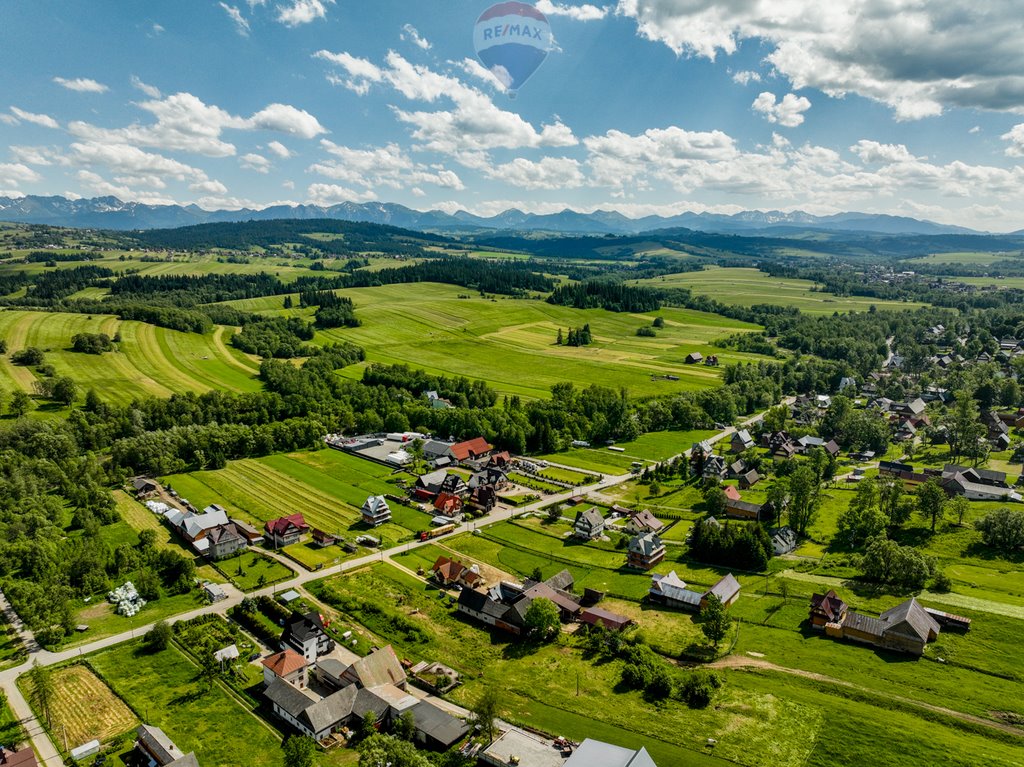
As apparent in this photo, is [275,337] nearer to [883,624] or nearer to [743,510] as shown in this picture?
[743,510]

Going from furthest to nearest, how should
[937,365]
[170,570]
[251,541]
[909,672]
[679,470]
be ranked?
[937,365], [679,470], [251,541], [170,570], [909,672]

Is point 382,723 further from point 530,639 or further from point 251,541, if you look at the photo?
point 251,541

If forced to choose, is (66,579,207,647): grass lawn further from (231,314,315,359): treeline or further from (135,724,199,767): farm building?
(231,314,315,359): treeline

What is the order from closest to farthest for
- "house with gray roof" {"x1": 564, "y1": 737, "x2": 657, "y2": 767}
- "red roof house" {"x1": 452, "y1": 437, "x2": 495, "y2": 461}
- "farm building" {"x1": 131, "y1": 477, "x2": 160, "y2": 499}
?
"house with gray roof" {"x1": 564, "y1": 737, "x2": 657, "y2": 767} → "farm building" {"x1": 131, "y1": 477, "x2": 160, "y2": 499} → "red roof house" {"x1": 452, "y1": 437, "x2": 495, "y2": 461}

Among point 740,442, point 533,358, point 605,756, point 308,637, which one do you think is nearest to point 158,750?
point 308,637

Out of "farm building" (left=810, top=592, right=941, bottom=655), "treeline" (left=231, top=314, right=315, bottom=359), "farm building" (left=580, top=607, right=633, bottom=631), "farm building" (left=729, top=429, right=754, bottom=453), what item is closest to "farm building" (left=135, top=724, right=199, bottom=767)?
"farm building" (left=580, top=607, right=633, bottom=631)

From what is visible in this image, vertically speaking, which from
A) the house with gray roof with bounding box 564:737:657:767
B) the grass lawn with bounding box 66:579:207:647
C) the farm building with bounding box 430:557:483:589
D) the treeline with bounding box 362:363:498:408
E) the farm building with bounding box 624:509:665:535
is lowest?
the grass lawn with bounding box 66:579:207:647

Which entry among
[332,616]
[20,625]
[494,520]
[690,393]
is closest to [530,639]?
[332,616]
